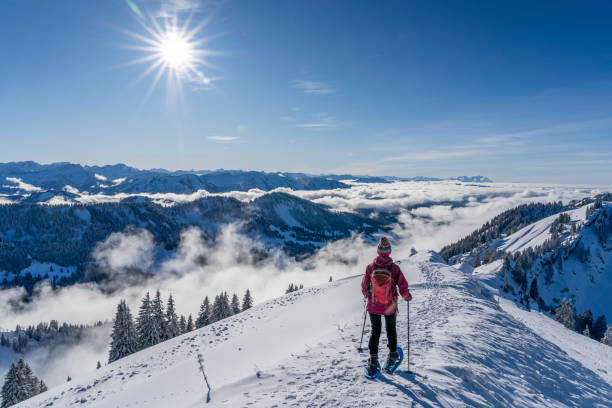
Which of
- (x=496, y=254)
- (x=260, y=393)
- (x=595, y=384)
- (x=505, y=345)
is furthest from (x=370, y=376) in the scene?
(x=496, y=254)

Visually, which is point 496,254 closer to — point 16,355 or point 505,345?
point 505,345

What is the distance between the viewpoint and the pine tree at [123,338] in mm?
39781

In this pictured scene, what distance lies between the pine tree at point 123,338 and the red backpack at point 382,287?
4638 cm

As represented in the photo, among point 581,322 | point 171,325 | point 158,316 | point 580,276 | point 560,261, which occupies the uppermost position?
point 158,316

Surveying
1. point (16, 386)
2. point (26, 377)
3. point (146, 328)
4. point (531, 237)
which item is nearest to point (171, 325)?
point (146, 328)

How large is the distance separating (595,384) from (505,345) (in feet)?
14.5

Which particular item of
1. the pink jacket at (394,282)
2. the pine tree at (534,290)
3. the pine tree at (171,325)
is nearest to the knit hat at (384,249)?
the pink jacket at (394,282)

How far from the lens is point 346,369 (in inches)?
365

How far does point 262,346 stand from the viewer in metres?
18.3

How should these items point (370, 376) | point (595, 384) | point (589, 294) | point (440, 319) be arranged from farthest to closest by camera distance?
1. point (589, 294)
2. point (440, 319)
3. point (595, 384)
4. point (370, 376)

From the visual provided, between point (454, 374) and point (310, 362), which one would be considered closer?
point (454, 374)

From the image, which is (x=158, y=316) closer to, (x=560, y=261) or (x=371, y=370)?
(x=371, y=370)

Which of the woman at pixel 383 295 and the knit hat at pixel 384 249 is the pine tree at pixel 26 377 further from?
the knit hat at pixel 384 249

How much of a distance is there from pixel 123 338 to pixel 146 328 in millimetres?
3419
